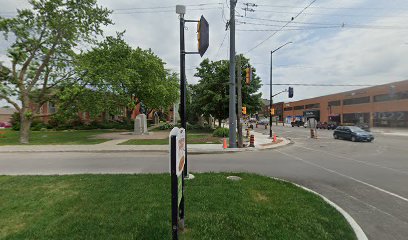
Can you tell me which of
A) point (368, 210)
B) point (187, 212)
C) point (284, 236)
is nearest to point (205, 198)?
point (187, 212)

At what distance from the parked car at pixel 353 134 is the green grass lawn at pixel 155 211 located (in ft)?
60.6

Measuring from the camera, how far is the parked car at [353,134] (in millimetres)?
20312

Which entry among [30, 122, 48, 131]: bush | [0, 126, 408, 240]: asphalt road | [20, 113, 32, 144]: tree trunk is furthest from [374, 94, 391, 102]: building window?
[30, 122, 48, 131]: bush

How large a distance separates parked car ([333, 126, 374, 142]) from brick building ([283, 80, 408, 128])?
1655cm

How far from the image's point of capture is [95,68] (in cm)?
1853

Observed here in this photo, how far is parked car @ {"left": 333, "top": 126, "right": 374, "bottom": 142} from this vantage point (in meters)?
20.3

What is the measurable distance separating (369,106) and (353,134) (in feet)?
121

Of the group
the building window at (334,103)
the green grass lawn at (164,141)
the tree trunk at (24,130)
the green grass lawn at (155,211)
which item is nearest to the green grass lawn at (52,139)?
the tree trunk at (24,130)

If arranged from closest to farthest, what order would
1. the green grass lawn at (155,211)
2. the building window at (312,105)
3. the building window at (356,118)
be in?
the green grass lawn at (155,211) < the building window at (356,118) < the building window at (312,105)

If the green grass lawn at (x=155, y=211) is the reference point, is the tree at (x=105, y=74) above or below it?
above

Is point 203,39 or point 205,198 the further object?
→ point 203,39

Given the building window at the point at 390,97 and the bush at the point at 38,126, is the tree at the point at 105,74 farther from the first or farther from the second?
the building window at the point at 390,97

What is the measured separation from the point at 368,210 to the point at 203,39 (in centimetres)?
555

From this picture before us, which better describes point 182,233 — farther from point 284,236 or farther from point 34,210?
point 34,210
